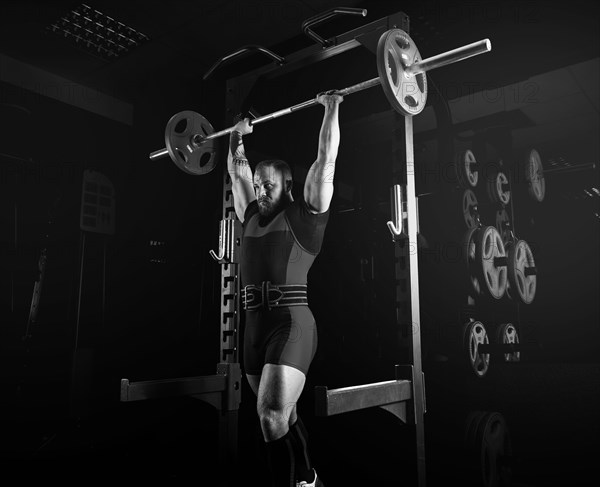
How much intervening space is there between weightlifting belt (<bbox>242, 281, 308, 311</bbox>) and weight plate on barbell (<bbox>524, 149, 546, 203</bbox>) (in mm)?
2729

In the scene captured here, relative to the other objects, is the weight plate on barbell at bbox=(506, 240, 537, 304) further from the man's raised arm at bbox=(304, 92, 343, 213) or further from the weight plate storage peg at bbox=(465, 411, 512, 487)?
the man's raised arm at bbox=(304, 92, 343, 213)

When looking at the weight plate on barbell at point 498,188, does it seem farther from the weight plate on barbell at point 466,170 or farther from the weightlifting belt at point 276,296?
the weightlifting belt at point 276,296

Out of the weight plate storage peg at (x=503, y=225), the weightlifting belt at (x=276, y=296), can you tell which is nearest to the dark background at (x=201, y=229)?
the weight plate storage peg at (x=503, y=225)

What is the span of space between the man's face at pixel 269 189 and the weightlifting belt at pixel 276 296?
279mm

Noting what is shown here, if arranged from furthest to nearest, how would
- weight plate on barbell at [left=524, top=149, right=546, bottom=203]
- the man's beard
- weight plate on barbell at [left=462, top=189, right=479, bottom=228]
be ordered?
weight plate on barbell at [left=524, top=149, right=546, bottom=203]
weight plate on barbell at [left=462, top=189, right=479, bottom=228]
the man's beard

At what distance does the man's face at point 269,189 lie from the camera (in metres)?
1.98

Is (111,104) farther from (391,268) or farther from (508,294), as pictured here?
(508,294)

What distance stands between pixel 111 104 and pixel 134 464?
236cm

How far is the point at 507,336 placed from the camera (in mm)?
3633

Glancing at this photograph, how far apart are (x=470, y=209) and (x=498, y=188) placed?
1.27 ft

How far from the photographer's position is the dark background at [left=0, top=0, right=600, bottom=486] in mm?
2658

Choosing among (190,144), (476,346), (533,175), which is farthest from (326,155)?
(533,175)

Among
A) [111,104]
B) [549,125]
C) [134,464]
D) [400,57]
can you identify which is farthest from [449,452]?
[549,125]

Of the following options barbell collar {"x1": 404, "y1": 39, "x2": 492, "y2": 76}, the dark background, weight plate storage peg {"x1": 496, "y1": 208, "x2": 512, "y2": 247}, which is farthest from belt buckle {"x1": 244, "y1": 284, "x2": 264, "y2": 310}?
weight plate storage peg {"x1": 496, "y1": 208, "x2": 512, "y2": 247}
